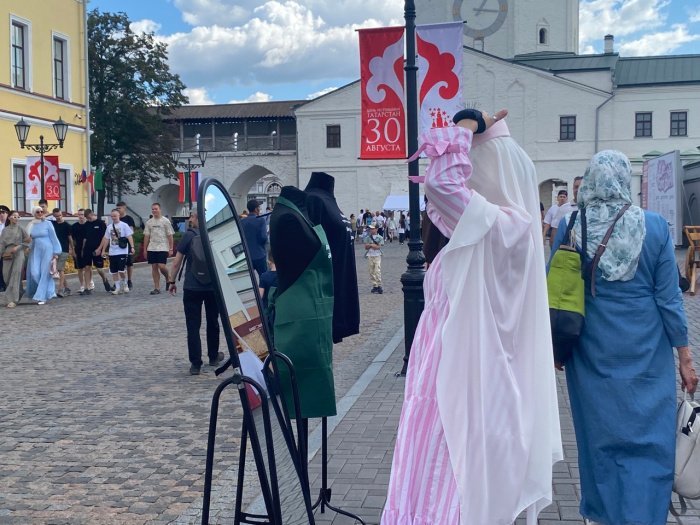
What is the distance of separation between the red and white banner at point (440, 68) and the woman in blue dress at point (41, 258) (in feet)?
31.8

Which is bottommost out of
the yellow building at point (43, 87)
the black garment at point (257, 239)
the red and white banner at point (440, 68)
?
the black garment at point (257, 239)

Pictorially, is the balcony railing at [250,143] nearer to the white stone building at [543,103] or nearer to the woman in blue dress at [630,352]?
the white stone building at [543,103]

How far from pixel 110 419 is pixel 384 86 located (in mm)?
4797

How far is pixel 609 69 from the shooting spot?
57562 millimetres

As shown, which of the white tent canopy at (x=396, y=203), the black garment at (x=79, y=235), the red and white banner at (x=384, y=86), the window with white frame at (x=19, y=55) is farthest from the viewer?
the white tent canopy at (x=396, y=203)

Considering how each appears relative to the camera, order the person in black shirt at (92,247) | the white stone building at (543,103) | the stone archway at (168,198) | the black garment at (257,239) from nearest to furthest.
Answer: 1. the black garment at (257,239)
2. the person in black shirt at (92,247)
3. the white stone building at (543,103)
4. the stone archway at (168,198)

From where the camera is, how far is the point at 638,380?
3.75 metres

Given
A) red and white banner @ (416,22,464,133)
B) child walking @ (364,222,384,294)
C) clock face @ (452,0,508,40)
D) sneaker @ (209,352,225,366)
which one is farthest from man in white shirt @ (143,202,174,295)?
clock face @ (452,0,508,40)

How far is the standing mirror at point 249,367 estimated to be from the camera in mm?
3264

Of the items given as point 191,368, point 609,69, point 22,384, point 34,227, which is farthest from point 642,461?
point 609,69

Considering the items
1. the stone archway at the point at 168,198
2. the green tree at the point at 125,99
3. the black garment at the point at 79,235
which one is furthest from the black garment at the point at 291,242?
the stone archway at the point at 168,198

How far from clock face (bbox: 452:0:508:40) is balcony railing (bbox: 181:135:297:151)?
14597 millimetres

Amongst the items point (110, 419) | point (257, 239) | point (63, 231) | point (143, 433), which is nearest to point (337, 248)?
point (143, 433)

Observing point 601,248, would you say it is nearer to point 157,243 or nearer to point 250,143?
point 157,243
